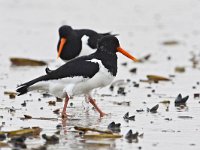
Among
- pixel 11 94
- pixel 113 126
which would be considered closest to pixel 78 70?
pixel 113 126

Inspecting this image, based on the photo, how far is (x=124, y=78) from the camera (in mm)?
10875

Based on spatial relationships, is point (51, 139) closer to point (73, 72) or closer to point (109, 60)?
point (73, 72)

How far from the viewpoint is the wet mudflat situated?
22.2 feet

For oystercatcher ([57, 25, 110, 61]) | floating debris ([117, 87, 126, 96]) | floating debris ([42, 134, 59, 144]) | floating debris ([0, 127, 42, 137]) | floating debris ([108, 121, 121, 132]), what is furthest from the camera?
oystercatcher ([57, 25, 110, 61])

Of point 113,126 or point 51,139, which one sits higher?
point 113,126

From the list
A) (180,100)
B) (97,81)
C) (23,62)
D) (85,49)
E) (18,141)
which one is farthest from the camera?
(23,62)

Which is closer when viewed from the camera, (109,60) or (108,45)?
(109,60)

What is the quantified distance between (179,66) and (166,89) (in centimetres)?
222

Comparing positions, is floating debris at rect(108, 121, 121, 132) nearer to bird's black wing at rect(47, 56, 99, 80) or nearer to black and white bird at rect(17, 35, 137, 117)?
black and white bird at rect(17, 35, 137, 117)

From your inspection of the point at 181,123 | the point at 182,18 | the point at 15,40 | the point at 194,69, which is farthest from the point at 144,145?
the point at 182,18

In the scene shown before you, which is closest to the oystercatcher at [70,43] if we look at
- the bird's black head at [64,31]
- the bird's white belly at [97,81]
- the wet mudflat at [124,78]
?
the bird's black head at [64,31]

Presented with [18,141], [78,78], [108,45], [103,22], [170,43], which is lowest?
[18,141]

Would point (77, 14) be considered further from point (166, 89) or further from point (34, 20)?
point (166, 89)

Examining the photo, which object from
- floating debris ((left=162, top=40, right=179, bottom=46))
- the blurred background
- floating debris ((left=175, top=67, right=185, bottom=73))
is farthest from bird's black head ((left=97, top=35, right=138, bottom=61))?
floating debris ((left=162, top=40, right=179, bottom=46))
